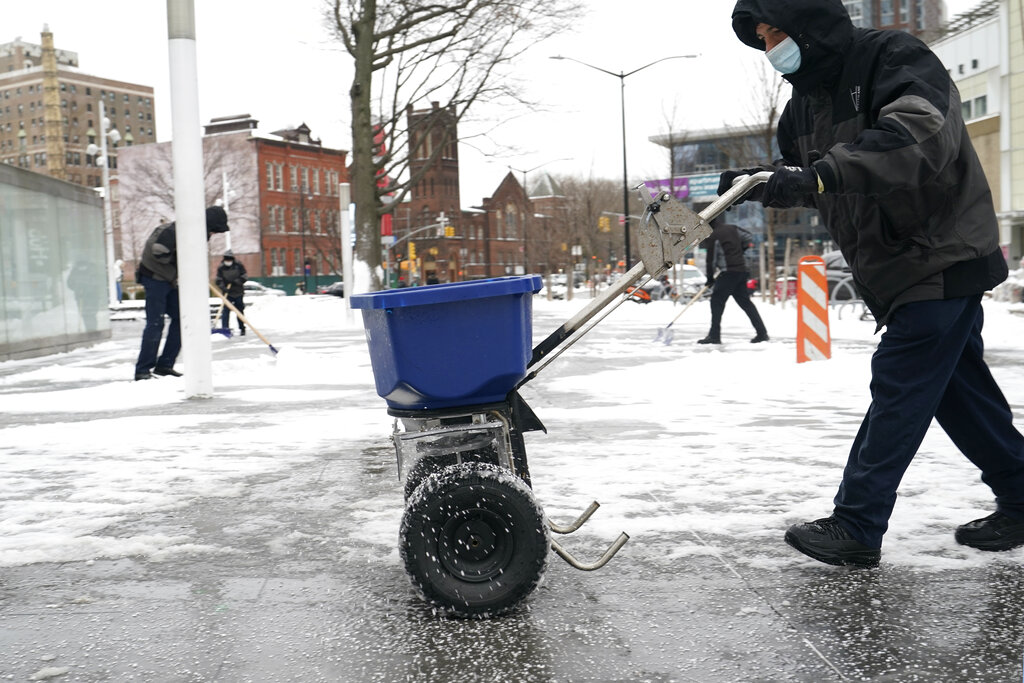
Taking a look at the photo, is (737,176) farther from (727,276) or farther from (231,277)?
(231,277)

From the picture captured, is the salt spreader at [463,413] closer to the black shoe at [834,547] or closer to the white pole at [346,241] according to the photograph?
the black shoe at [834,547]

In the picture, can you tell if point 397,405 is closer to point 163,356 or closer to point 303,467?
point 303,467

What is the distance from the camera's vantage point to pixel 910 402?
3486mm

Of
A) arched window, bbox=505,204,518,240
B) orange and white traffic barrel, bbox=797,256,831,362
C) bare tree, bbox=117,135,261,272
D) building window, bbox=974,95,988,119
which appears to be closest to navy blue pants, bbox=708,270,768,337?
orange and white traffic barrel, bbox=797,256,831,362

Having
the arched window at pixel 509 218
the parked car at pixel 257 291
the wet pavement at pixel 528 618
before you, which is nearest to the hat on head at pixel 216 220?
the wet pavement at pixel 528 618

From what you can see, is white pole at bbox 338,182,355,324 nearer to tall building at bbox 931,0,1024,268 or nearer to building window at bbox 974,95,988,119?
tall building at bbox 931,0,1024,268

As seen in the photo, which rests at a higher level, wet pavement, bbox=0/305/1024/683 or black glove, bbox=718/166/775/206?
black glove, bbox=718/166/775/206

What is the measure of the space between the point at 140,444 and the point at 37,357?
1083cm

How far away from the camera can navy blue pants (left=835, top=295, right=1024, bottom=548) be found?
3.48m

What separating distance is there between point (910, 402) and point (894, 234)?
556 mm

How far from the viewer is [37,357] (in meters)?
16.3

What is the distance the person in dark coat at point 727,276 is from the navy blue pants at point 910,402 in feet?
33.2

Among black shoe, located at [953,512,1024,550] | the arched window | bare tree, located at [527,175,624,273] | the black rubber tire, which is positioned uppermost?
the arched window

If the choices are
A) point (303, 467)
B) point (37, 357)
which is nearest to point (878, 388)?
point (303, 467)
